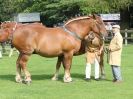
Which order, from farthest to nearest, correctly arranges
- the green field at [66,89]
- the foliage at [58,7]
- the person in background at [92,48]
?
the foliage at [58,7] < the person in background at [92,48] < the green field at [66,89]

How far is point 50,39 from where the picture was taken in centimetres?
1320

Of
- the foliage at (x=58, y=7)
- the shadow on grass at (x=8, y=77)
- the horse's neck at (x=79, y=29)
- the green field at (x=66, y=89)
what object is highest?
the horse's neck at (x=79, y=29)

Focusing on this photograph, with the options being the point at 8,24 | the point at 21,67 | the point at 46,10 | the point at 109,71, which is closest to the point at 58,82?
the point at 21,67

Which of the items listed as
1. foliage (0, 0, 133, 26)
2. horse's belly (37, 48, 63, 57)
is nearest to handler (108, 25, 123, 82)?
horse's belly (37, 48, 63, 57)

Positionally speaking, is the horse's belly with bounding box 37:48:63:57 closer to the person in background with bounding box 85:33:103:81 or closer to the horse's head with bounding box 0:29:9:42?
the person in background with bounding box 85:33:103:81

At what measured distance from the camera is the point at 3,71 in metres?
17.2

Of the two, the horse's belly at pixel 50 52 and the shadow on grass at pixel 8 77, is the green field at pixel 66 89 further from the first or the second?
the horse's belly at pixel 50 52

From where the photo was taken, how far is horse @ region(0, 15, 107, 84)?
13.1 meters

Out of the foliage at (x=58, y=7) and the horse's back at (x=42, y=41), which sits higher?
the horse's back at (x=42, y=41)

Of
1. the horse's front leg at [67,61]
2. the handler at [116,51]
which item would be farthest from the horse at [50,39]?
the handler at [116,51]

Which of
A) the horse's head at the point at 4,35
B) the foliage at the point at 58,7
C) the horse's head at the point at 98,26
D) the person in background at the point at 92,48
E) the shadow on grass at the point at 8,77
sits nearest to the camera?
the horse's head at the point at 4,35

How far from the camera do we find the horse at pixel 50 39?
13109mm

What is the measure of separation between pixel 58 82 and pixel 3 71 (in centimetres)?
426

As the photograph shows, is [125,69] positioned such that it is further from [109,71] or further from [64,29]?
[64,29]
